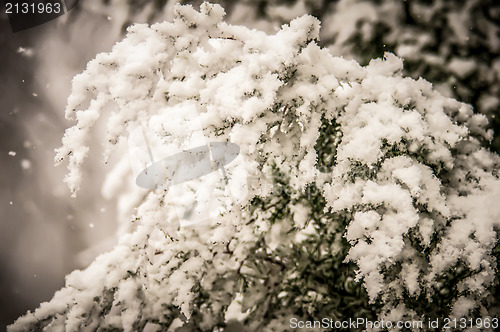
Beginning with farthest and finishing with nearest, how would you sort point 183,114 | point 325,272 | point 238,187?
point 325,272 < point 183,114 < point 238,187

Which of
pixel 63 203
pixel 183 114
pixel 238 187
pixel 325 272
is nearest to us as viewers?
pixel 238 187

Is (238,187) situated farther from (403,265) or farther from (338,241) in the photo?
(338,241)

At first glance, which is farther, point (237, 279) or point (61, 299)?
point (237, 279)

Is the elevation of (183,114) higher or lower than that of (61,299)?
higher

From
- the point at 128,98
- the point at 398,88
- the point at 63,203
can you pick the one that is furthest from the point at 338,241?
the point at 63,203

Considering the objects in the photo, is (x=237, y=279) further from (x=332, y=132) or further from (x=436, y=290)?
(x=332, y=132)

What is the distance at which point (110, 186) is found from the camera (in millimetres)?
2840

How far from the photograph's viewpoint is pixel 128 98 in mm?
1271

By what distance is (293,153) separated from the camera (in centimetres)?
135

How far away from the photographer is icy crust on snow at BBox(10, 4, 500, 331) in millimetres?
1175

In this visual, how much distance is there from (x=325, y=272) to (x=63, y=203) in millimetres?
3160

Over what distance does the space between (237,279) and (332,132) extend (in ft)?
4.34

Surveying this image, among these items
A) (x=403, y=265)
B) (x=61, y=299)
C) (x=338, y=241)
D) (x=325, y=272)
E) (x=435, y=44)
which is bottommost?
(x=61, y=299)

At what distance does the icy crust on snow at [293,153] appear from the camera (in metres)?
1.17
